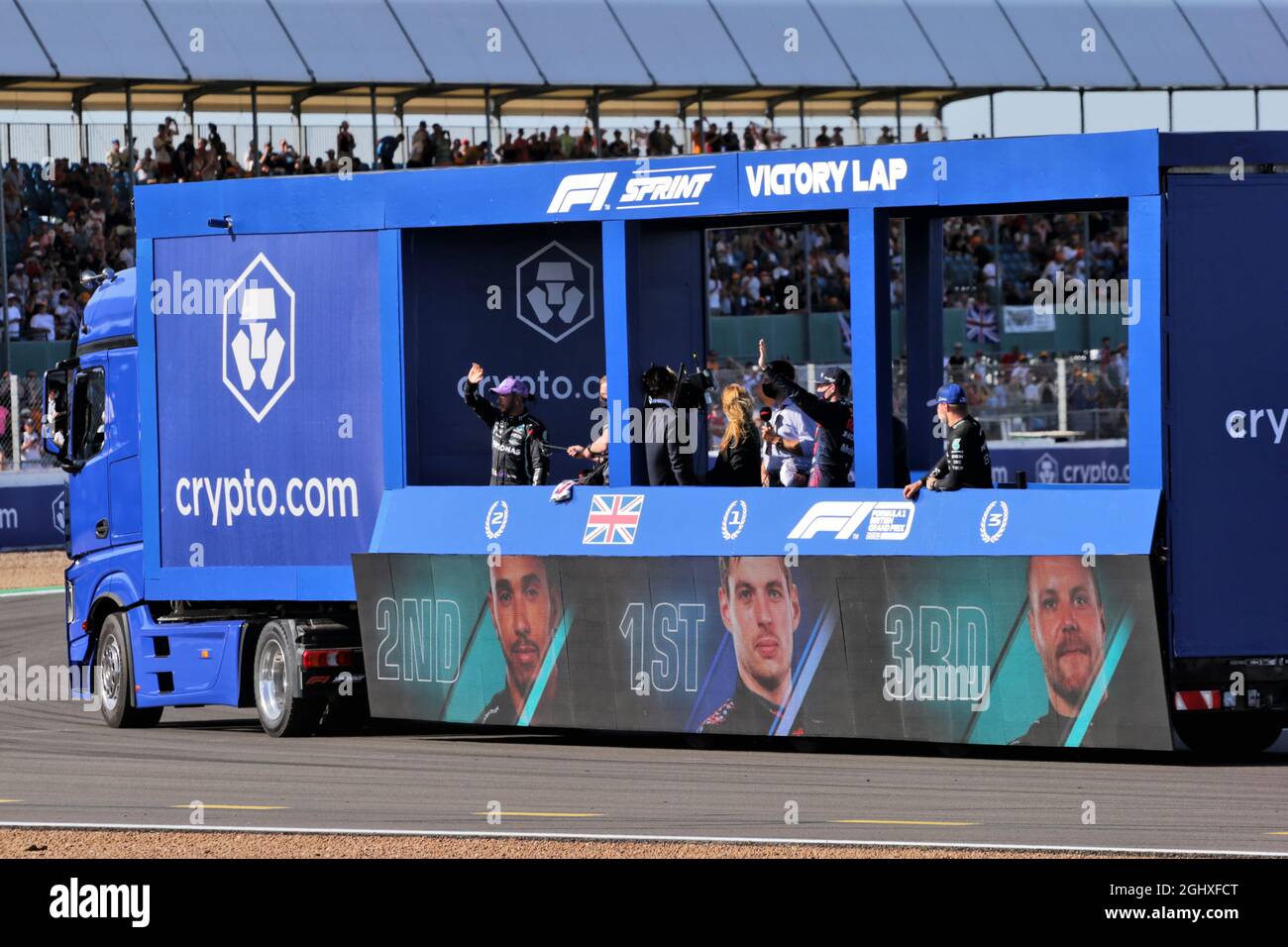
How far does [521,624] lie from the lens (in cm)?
1284

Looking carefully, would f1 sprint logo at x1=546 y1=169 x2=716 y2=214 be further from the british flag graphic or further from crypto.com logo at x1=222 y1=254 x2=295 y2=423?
crypto.com logo at x1=222 y1=254 x2=295 y2=423

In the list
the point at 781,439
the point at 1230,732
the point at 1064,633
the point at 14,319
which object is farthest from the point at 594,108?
the point at 1064,633

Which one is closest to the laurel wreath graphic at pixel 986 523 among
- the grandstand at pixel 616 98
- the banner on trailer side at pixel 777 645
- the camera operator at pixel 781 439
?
the banner on trailer side at pixel 777 645

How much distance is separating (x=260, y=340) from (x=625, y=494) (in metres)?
2.88

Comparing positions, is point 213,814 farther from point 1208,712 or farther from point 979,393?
point 979,393

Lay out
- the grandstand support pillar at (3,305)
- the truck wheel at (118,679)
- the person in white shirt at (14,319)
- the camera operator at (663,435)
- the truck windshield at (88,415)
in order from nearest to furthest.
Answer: the camera operator at (663,435) < the truck wheel at (118,679) < the truck windshield at (88,415) < the grandstand support pillar at (3,305) < the person in white shirt at (14,319)

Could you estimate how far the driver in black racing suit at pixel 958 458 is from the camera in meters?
11.7

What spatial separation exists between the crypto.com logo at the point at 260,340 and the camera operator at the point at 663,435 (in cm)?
247

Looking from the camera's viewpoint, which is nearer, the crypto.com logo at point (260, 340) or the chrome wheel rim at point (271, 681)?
the chrome wheel rim at point (271, 681)

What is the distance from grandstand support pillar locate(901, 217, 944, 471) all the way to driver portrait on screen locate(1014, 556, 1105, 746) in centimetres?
301

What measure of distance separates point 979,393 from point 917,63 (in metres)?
7.27

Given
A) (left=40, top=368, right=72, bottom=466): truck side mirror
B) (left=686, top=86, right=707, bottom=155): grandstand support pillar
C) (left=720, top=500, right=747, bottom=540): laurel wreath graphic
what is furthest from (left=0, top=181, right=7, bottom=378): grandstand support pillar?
(left=720, top=500, right=747, bottom=540): laurel wreath graphic

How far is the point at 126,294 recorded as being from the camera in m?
15.0

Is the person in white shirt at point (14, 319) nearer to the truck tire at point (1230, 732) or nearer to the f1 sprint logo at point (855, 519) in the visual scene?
the f1 sprint logo at point (855, 519)
